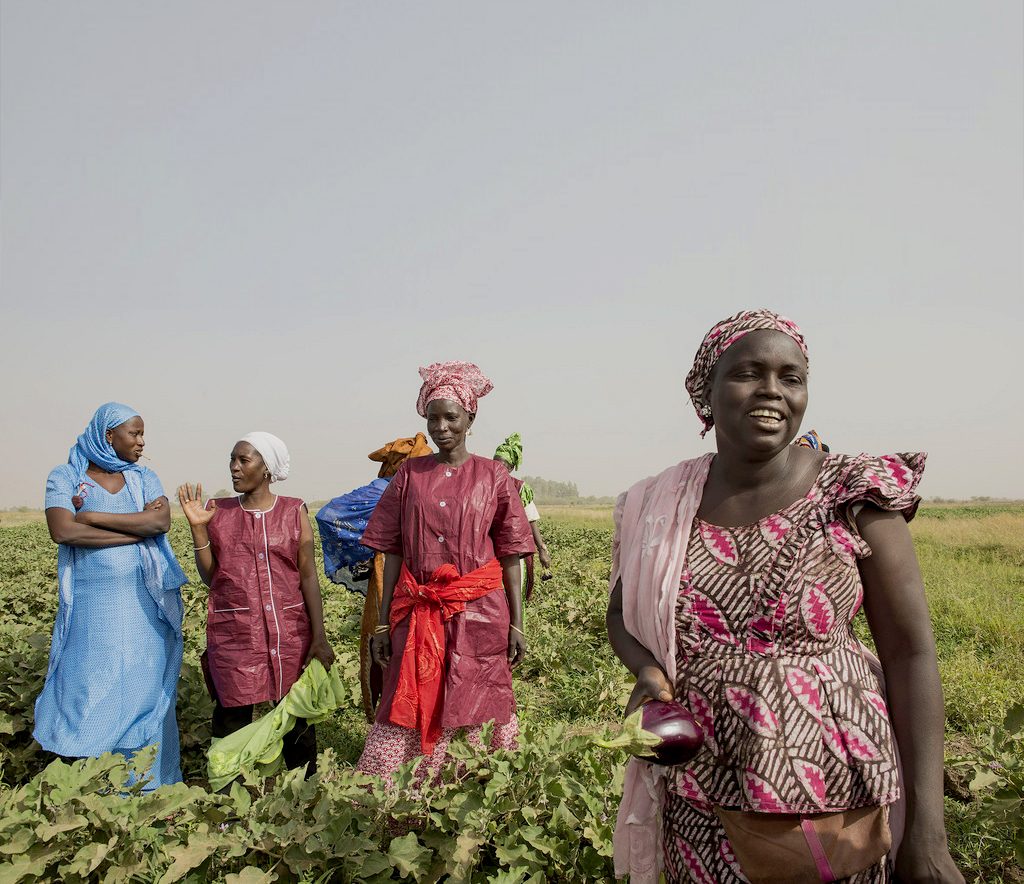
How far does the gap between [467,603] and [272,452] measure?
4.77 ft

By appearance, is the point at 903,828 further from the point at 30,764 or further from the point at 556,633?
the point at 556,633

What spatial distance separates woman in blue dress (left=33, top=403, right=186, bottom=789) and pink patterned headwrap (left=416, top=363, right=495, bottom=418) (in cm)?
169

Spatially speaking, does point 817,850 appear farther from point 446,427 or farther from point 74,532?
point 74,532

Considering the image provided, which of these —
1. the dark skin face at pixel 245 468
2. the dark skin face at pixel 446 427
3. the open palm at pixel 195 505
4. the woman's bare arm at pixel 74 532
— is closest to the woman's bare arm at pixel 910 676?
the dark skin face at pixel 446 427

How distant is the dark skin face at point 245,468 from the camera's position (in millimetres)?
4219

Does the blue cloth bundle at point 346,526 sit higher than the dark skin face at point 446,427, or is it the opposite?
the dark skin face at point 446,427

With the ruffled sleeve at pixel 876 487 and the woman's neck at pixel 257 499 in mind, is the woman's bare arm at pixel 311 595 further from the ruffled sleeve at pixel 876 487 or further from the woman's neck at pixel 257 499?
the ruffled sleeve at pixel 876 487

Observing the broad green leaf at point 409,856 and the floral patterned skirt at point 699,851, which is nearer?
the floral patterned skirt at point 699,851

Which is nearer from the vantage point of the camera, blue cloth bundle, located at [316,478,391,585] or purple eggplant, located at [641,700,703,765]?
purple eggplant, located at [641,700,703,765]

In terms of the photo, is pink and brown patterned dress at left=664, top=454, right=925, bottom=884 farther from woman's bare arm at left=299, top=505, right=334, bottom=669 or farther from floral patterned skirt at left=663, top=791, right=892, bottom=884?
woman's bare arm at left=299, top=505, right=334, bottom=669

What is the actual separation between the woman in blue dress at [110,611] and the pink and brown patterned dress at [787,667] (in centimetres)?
338

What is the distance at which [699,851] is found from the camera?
1839 millimetres

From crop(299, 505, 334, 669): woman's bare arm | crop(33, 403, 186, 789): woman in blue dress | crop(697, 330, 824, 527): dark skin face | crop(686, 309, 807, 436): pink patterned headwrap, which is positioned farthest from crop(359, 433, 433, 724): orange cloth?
crop(697, 330, 824, 527): dark skin face

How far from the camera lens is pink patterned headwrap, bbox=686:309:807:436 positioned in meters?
1.86
